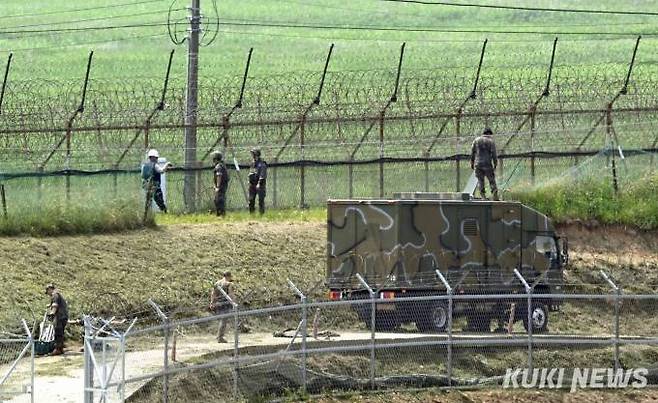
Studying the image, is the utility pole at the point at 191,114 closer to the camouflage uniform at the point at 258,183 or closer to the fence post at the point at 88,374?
the camouflage uniform at the point at 258,183

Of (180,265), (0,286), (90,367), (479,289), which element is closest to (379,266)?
(479,289)

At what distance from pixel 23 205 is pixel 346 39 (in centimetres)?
3741

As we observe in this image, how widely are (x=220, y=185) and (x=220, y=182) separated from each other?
0.21ft

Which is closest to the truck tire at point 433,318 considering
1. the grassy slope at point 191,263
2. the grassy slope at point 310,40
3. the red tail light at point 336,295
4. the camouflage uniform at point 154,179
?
the red tail light at point 336,295

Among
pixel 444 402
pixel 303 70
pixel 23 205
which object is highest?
pixel 303 70

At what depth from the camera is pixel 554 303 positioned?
3055cm

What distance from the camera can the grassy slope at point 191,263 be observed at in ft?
96.7

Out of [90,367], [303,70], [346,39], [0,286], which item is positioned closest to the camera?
[90,367]

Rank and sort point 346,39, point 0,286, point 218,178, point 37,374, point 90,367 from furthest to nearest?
point 346,39 < point 218,178 < point 0,286 < point 37,374 < point 90,367

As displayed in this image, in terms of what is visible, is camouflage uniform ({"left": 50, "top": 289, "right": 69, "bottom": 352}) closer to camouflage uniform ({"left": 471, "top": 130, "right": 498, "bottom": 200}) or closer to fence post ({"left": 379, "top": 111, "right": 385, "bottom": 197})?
camouflage uniform ({"left": 471, "top": 130, "right": 498, "bottom": 200})

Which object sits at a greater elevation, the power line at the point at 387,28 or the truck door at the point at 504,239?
the power line at the point at 387,28

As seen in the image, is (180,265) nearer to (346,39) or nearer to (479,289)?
(479,289)

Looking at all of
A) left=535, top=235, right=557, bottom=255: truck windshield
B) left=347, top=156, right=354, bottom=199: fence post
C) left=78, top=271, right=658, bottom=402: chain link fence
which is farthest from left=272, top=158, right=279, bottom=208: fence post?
left=535, top=235, right=557, bottom=255: truck windshield

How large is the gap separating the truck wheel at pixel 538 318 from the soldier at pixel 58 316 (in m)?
7.47
